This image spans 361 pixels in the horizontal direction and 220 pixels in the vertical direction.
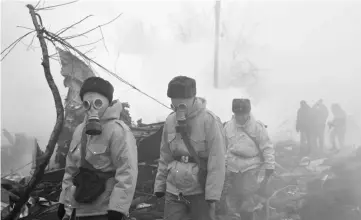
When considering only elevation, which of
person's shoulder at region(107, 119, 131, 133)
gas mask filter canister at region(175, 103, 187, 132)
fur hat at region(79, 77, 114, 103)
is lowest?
person's shoulder at region(107, 119, 131, 133)

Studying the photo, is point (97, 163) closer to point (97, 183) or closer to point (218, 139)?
point (97, 183)

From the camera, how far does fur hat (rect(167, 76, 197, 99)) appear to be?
133 inches

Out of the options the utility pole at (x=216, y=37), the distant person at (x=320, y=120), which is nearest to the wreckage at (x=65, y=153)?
the distant person at (x=320, y=120)

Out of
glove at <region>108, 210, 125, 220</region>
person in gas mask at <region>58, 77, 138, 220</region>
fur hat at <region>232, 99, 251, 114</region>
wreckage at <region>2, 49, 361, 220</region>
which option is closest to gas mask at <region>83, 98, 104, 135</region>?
person in gas mask at <region>58, 77, 138, 220</region>

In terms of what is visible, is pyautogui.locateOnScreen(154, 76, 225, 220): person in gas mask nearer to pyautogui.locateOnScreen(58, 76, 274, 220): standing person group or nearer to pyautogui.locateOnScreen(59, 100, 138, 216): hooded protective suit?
pyautogui.locateOnScreen(58, 76, 274, 220): standing person group

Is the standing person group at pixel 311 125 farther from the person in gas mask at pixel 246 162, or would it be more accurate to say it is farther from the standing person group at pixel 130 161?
the standing person group at pixel 130 161

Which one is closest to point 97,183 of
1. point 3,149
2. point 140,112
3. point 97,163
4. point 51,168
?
point 97,163

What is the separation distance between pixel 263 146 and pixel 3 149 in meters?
11.8

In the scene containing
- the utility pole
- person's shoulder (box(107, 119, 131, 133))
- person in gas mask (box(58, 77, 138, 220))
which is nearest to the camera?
person in gas mask (box(58, 77, 138, 220))

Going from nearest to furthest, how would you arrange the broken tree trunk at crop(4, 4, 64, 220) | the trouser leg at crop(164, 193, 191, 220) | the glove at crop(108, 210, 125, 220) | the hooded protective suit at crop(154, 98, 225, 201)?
the glove at crop(108, 210, 125, 220) → the hooded protective suit at crop(154, 98, 225, 201) → the trouser leg at crop(164, 193, 191, 220) → the broken tree trunk at crop(4, 4, 64, 220)

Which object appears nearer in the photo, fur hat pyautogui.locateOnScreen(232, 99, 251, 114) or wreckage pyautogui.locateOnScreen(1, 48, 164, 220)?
fur hat pyautogui.locateOnScreen(232, 99, 251, 114)

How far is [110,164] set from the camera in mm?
2979

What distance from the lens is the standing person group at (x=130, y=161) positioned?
9.41ft

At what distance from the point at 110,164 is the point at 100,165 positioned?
9 cm
